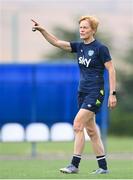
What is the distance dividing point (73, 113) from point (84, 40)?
9055mm

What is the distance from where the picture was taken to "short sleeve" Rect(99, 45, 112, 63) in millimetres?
12461

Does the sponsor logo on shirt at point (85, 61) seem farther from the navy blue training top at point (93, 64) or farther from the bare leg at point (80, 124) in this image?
the bare leg at point (80, 124)

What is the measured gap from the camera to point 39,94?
71.6ft

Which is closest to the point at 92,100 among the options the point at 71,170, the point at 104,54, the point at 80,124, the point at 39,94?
the point at 80,124

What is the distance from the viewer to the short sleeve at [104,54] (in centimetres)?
1246

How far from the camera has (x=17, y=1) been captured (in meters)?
41.2

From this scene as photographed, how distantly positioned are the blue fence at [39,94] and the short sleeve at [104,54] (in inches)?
360

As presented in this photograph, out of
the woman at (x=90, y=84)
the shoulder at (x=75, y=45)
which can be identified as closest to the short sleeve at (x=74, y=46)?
the shoulder at (x=75, y=45)

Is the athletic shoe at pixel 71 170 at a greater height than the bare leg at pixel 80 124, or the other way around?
the bare leg at pixel 80 124

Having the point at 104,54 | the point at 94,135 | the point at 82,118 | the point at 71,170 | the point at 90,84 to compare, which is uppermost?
the point at 104,54

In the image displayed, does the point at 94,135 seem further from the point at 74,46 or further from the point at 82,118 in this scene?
the point at 74,46

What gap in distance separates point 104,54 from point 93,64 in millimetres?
223

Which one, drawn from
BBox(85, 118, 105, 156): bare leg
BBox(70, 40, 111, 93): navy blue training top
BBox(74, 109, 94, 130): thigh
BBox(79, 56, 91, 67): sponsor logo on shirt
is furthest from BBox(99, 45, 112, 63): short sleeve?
BBox(85, 118, 105, 156): bare leg

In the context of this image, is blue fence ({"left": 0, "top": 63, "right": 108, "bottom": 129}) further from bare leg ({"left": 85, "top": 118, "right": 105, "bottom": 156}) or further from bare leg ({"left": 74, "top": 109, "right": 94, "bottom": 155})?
bare leg ({"left": 74, "top": 109, "right": 94, "bottom": 155})
